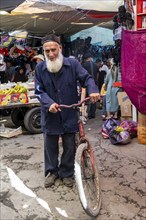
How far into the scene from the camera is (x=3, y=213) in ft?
10.4

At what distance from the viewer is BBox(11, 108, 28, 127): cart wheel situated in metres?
6.84

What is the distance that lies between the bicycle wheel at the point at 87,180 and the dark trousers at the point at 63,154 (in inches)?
20.2

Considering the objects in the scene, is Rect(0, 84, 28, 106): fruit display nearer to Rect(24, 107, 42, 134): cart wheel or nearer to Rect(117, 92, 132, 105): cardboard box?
Rect(24, 107, 42, 134): cart wheel

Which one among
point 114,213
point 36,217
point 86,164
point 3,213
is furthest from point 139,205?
point 3,213

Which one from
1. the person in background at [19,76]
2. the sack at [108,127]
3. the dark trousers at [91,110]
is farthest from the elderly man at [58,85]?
the person in background at [19,76]

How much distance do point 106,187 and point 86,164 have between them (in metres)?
0.76

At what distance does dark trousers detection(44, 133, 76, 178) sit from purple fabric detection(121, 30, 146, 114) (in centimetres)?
171

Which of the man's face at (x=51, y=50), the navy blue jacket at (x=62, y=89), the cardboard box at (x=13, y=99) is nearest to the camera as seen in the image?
the man's face at (x=51, y=50)

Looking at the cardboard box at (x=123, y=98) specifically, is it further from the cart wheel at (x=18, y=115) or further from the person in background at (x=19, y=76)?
the person in background at (x=19, y=76)

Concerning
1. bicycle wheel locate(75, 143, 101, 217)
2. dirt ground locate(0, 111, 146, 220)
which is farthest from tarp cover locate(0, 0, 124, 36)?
bicycle wheel locate(75, 143, 101, 217)

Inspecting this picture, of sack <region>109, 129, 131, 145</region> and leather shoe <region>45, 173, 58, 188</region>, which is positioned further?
sack <region>109, 129, 131, 145</region>

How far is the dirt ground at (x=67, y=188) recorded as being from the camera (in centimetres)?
311

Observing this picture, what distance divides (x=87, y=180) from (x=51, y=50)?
5.06 feet

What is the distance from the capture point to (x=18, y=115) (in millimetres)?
6980
